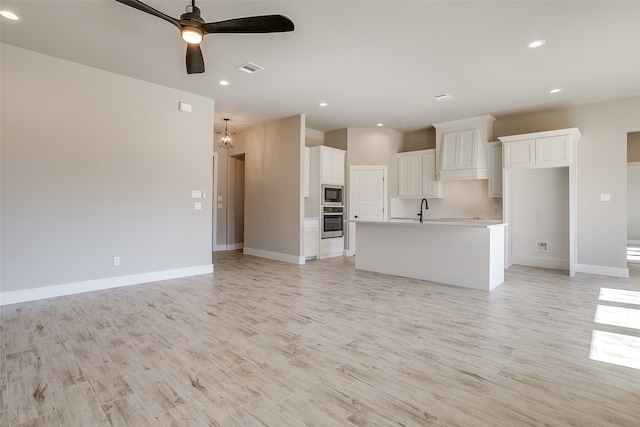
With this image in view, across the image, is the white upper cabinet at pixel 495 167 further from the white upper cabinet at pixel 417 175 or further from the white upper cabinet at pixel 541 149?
the white upper cabinet at pixel 417 175

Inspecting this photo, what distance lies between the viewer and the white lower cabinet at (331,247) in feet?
22.8

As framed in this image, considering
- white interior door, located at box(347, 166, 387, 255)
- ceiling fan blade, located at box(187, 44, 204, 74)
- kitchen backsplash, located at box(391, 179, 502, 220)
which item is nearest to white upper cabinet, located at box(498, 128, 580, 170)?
kitchen backsplash, located at box(391, 179, 502, 220)

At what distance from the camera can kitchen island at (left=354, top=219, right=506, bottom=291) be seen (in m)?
4.18

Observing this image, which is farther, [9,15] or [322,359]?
[9,15]

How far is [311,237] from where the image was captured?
6734 mm

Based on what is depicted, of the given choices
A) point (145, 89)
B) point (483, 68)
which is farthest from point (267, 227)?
point (483, 68)

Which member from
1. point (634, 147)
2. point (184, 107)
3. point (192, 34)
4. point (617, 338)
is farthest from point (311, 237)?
point (634, 147)

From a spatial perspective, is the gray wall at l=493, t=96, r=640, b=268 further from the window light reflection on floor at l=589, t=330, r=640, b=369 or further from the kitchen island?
the window light reflection on floor at l=589, t=330, r=640, b=369

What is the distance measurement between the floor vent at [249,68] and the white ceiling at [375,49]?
0.10 meters

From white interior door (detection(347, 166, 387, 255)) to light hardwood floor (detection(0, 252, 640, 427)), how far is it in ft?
11.4

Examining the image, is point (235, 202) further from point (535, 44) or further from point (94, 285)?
point (535, 44)

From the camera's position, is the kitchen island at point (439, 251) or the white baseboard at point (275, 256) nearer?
the kitchen island at point (439, 251)

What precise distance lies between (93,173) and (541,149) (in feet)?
23.6

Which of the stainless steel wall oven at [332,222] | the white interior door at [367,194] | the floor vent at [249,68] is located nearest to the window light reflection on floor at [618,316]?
the white interior door at [367,194]
